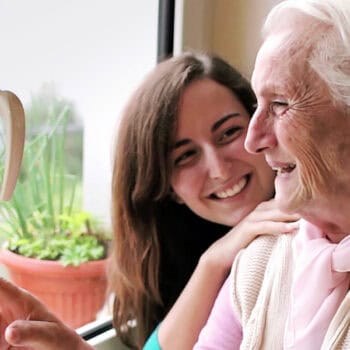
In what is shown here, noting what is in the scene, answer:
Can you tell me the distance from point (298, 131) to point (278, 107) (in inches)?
2.0

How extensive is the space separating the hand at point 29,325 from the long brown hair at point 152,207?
15.5 inches

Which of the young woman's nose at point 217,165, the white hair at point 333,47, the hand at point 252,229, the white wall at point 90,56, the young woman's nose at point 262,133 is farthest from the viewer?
the white wall at point 90,56

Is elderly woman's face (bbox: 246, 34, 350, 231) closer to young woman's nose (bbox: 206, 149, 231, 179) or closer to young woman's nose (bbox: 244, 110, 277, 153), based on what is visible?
young woman's nose (bbox: 244, 110, 277, 153)

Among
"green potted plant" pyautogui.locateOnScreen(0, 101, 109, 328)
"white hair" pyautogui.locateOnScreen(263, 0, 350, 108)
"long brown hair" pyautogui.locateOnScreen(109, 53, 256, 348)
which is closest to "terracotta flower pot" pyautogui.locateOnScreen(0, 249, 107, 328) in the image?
"green potted plant" pyautogui.locateOnScreen(0, 101, 109, 328)

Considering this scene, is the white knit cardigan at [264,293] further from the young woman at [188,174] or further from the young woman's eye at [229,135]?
the young woman's eye at [229,135]

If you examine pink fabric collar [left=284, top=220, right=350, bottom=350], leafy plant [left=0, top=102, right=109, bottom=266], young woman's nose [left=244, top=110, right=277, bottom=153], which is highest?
young woman's nose [left=244, top=110, right=277, bottom=153]

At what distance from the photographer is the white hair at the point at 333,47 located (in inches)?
36.9

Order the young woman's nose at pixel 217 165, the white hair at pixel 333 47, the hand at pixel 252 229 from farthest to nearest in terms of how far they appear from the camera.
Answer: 1. the young woman's nose at pixel 217 165
2. the hand at pixel 252 229
3. the white hair at pixel 333 47

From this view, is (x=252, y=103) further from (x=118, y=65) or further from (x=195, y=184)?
(x=118, y=65)

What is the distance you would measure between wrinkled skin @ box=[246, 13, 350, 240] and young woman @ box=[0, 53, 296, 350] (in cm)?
23

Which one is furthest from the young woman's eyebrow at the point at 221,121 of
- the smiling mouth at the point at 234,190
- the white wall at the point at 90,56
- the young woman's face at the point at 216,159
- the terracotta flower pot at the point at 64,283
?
the terracotta flower pot at the point at 64,283

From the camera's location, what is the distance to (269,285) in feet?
3.74

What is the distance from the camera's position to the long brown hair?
1396 mm

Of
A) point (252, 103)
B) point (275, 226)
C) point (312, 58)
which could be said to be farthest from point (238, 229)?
point (312, 58)
